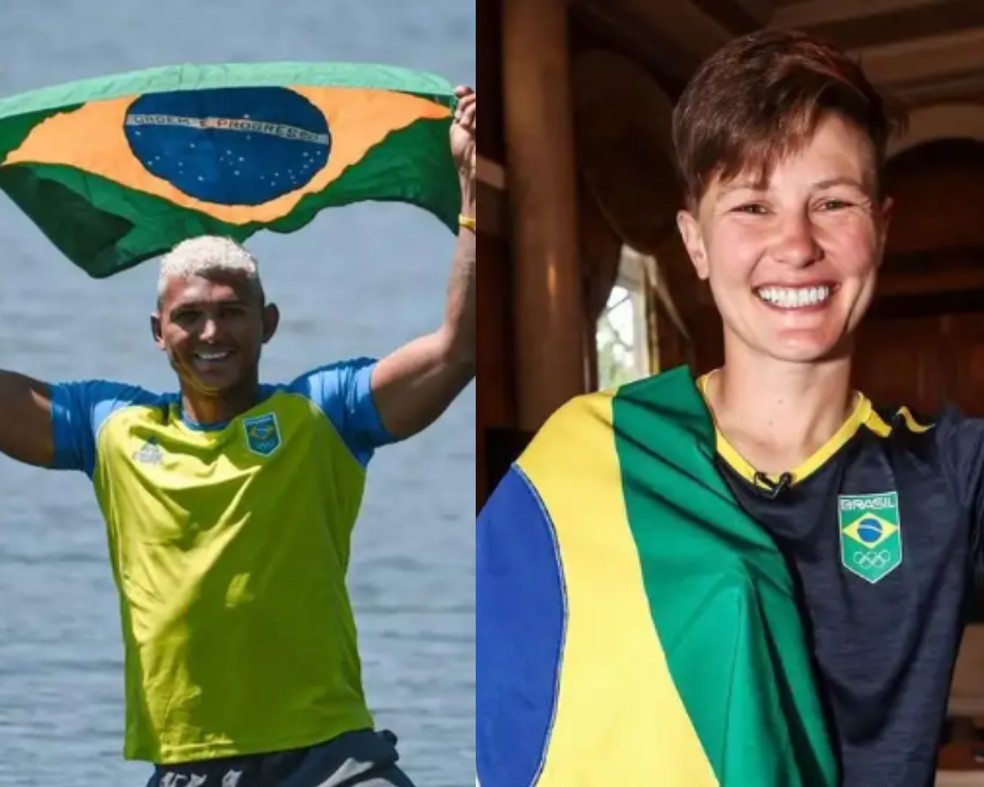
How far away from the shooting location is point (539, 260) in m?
1.37

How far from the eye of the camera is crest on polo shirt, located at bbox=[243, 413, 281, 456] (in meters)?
1.38

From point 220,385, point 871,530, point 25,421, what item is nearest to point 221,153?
point 220,385

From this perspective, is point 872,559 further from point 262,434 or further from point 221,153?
point 221,153

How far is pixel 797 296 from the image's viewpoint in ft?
4.23

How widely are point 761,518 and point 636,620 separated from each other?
0.17 meters

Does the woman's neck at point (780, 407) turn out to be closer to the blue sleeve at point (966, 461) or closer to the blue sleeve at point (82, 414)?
the blue sleeve at point (966, 461)

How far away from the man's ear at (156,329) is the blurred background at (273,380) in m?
0.01

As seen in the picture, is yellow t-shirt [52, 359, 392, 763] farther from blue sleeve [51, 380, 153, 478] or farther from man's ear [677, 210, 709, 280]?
man's ear [677, 210, 709, 280]

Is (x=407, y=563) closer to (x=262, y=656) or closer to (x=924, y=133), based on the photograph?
(x=262, y=656)

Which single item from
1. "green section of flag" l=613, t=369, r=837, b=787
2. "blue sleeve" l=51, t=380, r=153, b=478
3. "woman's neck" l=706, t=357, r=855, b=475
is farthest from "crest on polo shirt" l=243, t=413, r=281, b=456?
"woman's neck" l=706, t=357, r=855, b=475

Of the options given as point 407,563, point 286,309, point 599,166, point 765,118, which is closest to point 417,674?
point 407,563

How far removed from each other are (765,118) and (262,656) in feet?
2.58

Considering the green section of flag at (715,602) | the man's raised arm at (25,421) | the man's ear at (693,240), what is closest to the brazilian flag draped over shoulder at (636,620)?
the green section of flag at (715,602)

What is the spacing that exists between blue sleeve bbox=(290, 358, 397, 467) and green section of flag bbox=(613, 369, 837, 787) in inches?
10.9
